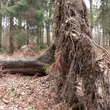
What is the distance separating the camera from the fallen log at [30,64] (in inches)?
228

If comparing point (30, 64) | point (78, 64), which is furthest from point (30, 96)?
point (78, 64)

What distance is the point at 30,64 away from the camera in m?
6.00

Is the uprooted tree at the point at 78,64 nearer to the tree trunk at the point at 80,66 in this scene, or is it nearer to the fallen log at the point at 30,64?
the tree trunk at the point at 80,66

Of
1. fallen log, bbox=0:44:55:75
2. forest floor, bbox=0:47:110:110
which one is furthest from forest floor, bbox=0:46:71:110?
fallen log, bbox=0:44:55:75

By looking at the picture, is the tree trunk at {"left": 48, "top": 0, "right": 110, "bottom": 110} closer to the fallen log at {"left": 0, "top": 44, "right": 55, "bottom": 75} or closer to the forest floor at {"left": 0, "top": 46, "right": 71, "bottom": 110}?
the forest floor at {"left": 0, "top": 46, "right": 71, "bottom": 110}

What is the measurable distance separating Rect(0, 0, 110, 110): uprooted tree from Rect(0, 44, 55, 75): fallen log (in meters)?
1.75

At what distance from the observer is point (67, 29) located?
3299 millimetres

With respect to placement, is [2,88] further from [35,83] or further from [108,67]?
[108,67]

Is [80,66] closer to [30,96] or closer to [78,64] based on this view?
[78,64]

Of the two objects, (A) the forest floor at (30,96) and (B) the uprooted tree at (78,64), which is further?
(A) the forest floor at (30,96)

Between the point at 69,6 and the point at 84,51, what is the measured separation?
5.86ft

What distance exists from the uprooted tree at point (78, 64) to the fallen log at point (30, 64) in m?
1.75

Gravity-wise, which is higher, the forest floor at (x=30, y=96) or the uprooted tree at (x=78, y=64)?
the uprooted tree at (x=78, y=64)

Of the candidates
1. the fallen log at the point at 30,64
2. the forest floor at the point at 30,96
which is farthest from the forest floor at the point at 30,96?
the fallen log at the point at 30,64
